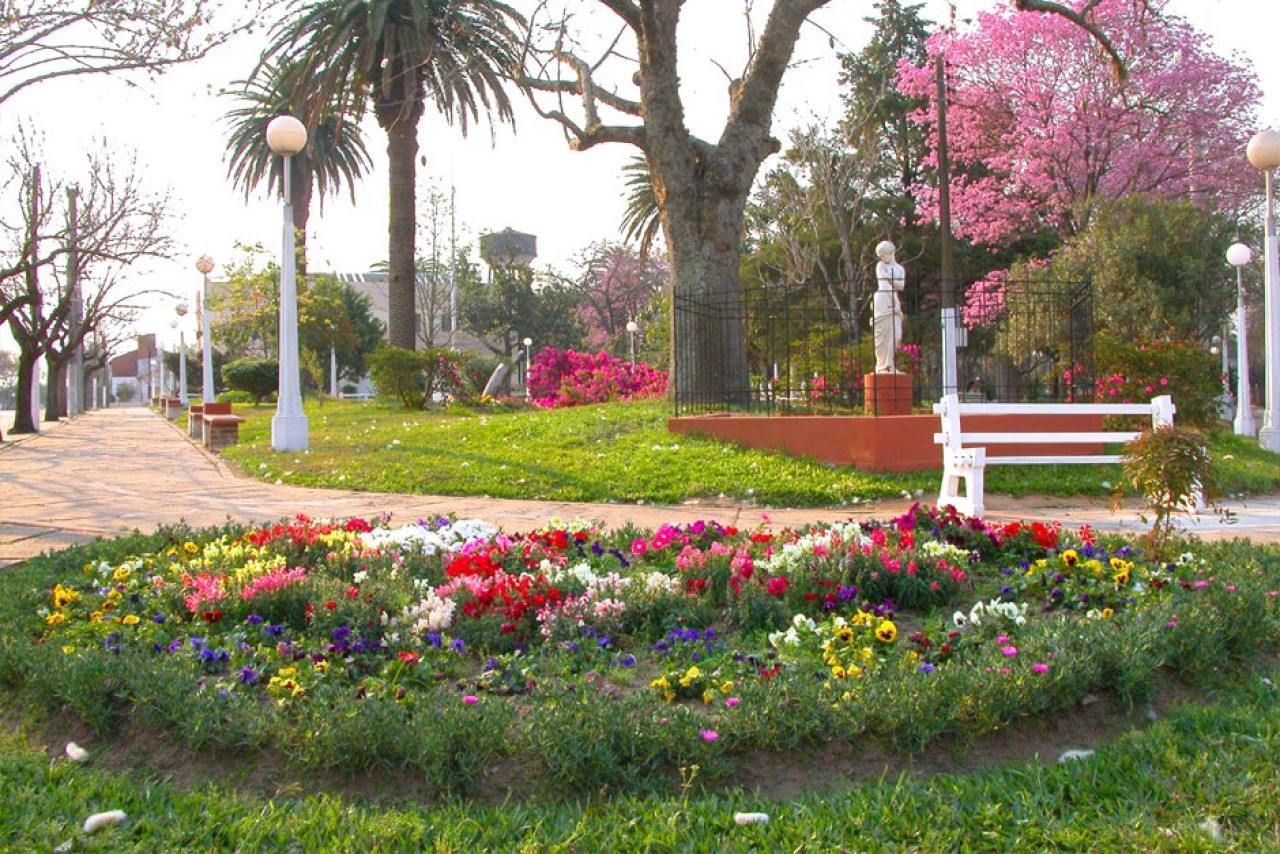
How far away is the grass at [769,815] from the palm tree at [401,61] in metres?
19.1

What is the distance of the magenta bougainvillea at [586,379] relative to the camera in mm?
20250

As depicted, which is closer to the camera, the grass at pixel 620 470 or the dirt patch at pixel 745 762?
the dirt patch at pixel 745 762

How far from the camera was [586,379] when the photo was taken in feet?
70.6

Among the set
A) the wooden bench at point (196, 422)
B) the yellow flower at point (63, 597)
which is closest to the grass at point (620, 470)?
the yellow flower at point (63, 597)

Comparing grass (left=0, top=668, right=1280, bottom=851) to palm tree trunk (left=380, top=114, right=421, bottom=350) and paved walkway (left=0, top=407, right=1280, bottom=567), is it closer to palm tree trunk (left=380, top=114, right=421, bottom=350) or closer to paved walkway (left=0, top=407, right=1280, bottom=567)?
paved walkway (left=0, top=407, right=1280, bottom=567)

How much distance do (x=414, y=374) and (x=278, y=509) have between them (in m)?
13.8

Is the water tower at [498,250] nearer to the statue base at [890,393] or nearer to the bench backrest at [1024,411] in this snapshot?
the statue base at [890,393]

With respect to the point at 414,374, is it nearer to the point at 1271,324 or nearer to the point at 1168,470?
the point at 1271,324

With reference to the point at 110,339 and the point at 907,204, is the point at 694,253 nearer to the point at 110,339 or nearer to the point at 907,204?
the point at 907,204

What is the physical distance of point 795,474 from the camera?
9.62 metres

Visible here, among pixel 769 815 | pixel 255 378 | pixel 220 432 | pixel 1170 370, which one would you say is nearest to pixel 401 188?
pixel 220 432

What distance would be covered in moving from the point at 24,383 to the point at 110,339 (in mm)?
22711

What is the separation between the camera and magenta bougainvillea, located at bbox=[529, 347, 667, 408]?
2025cm

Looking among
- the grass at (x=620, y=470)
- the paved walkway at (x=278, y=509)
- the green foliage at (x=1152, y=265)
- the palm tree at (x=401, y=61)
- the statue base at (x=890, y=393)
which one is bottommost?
the paved walkway at (x=278, y=509)
